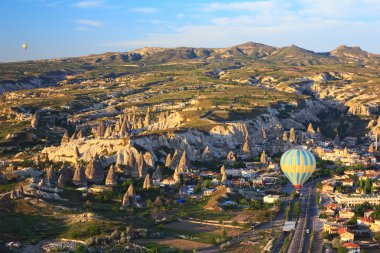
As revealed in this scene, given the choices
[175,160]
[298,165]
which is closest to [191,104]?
[175,160]

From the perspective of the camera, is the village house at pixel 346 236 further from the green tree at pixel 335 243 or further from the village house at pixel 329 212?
the village house at pixel 329 212

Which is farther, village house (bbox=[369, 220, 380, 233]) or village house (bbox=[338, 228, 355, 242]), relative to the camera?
village house (bbox=[369, 220, 380, 233])

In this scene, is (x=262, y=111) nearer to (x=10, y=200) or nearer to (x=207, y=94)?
(x=207, y=94)

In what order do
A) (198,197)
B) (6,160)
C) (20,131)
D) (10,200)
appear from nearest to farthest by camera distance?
(10,200)
(198,197)
(6,160)
(20,131)

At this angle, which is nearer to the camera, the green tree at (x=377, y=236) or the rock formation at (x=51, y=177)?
the green tree at (x=377, y=236)

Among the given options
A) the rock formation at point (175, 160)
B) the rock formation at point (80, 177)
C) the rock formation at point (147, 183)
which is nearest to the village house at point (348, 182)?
the rock formation at point (175, 160)

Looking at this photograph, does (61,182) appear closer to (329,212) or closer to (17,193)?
(17,193)

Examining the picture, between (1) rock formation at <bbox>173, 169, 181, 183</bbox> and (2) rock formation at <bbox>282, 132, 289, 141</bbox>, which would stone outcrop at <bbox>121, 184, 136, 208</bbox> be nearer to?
(1) rock formation at <bbox>173, 169, 181, 183</bbox>

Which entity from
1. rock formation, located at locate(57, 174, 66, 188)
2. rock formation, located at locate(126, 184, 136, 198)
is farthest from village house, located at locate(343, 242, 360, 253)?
rock formation, located at locate(57, 174, 66, 188)

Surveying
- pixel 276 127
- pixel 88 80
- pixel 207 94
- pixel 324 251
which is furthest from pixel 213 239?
pixel 88 80

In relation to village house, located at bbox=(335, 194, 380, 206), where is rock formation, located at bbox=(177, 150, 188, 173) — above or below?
above

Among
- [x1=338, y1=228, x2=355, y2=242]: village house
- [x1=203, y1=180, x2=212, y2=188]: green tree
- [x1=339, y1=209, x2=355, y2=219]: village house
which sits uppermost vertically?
[x1=203, y1=180, x2=212, y2=188]: green tree
